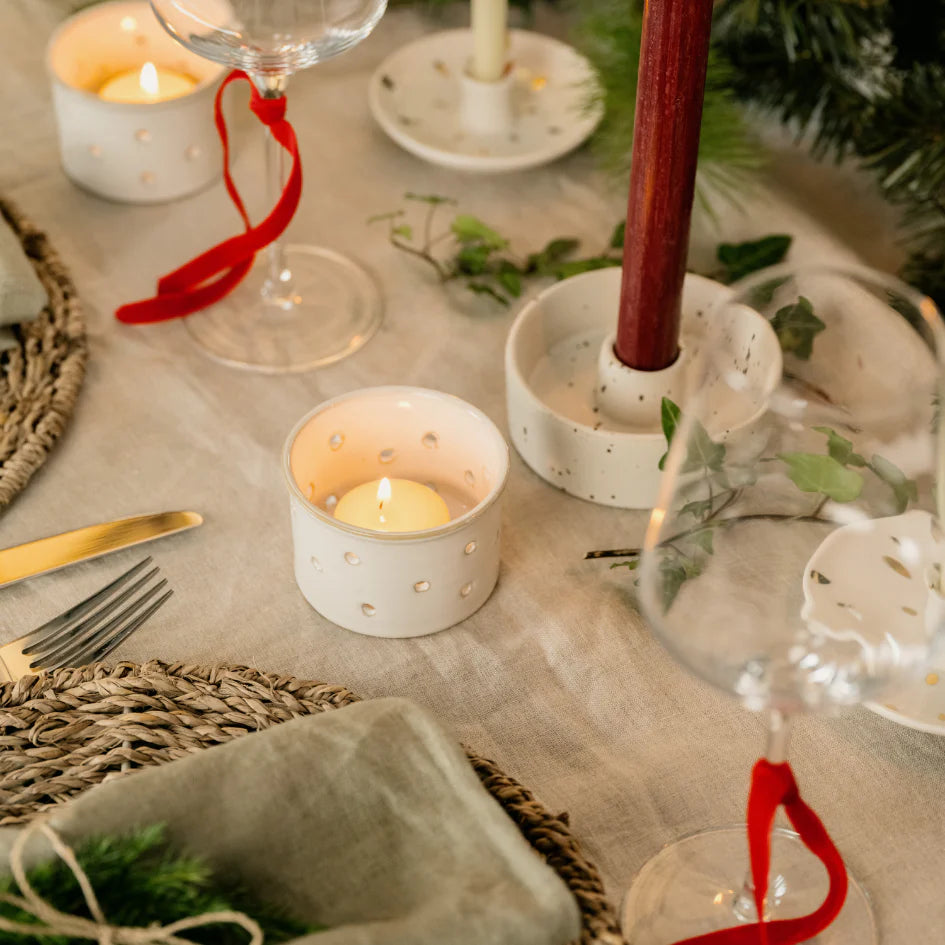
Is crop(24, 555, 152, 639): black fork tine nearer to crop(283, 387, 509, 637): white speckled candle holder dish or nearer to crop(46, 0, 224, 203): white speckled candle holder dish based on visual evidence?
crop(283, 387, 509, 637): white speckled candle holder dish

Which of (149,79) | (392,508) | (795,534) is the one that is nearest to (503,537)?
(392,508)

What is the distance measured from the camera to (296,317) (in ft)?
2.61

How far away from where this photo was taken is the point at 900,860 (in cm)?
52

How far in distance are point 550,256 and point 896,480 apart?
15.3 inches

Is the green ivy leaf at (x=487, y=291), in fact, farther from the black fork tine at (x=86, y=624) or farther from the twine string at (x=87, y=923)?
the twine string at (x=87, y=923)

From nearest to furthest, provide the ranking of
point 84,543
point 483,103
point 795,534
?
point 795,534 < point 84,543 < point 483,103

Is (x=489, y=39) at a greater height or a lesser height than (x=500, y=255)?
greater

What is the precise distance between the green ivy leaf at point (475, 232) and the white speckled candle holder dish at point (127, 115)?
18 centimetres

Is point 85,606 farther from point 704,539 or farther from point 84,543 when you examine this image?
point 704,539

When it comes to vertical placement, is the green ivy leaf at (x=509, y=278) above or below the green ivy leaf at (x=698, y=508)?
below

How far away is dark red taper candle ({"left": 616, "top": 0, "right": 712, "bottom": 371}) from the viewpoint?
1.83 feet

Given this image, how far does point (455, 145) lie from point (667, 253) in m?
0.31

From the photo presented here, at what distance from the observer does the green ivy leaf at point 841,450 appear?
49cm

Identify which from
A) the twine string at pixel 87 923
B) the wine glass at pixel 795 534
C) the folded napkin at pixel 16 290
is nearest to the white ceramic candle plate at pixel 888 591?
the wine glass at pixel 795 534
